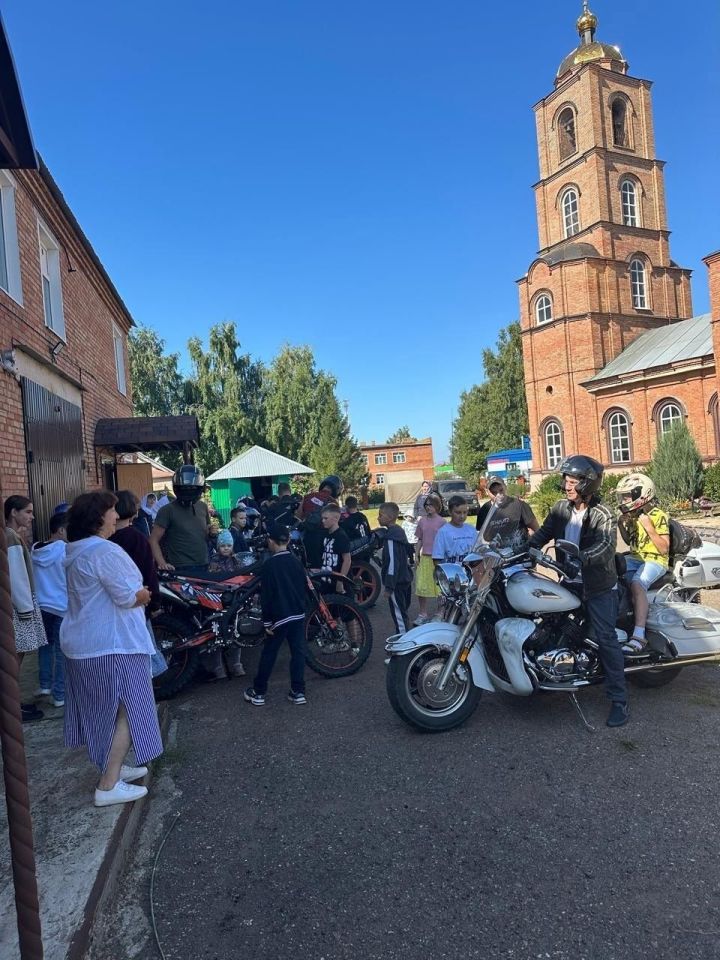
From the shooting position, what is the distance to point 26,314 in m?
7.71

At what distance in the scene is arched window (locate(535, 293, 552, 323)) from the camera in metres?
34.4

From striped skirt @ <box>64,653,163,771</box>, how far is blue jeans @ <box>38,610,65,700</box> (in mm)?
1972

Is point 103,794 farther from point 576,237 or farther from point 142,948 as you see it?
point 576,237

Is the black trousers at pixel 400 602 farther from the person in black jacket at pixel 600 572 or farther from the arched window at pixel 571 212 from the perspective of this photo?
the arched window at pixel 571 212

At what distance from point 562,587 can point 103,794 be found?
3071mm

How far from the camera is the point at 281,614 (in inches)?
201

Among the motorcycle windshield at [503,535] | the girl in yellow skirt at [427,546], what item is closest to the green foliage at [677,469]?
the girl in yellow skirt at [427,546]

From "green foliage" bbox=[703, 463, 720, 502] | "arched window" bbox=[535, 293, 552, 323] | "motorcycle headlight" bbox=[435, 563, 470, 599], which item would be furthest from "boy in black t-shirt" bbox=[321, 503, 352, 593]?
"arched window" bbox=[535, 293, 552, 323]

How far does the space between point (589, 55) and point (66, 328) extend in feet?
124

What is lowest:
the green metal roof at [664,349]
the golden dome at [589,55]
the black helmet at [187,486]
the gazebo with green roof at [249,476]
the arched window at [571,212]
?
the black helmet at [187,486]

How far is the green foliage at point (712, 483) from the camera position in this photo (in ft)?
66.7

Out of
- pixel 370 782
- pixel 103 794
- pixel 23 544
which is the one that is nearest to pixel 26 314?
pixel 23 544

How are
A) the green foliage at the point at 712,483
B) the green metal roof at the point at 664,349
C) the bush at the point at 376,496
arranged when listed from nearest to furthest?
the green foliage at the point at 712,483, the green metal roof at the point at 664,349, the bush at the point at 376,496

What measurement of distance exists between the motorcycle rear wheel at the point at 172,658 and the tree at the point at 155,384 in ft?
115
